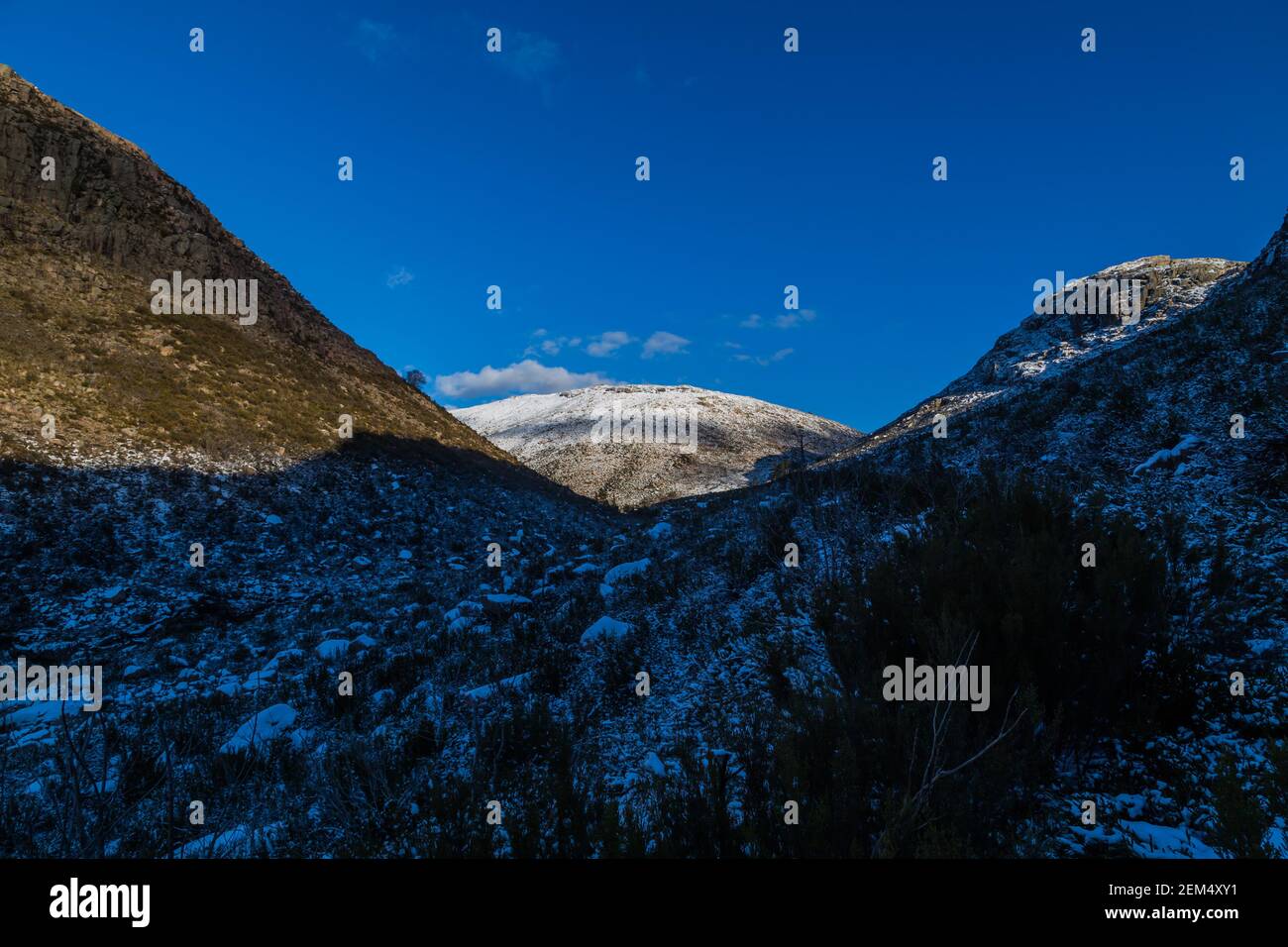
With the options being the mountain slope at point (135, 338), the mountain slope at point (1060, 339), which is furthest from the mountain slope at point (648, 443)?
the mountain slope at point (135, 338)

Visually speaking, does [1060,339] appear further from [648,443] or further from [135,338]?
[135,338]

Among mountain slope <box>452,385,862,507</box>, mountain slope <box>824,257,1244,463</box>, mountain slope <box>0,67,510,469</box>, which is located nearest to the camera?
mountain slope <box>0,67,510,469</box>

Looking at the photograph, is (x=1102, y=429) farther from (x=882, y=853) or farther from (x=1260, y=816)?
(x=882, y=853)

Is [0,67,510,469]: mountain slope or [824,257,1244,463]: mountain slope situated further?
[824,257,1244,463]: mountain slope

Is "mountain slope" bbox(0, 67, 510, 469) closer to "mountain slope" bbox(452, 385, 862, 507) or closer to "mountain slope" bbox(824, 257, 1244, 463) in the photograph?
"mountain slope" bbox(452, 385, 862, 507)

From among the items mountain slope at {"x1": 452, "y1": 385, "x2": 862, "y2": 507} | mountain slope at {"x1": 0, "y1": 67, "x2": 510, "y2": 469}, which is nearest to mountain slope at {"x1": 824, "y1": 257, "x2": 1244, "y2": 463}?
mountain slope at {"x1": 452, "y1": 385, "x2": 862, "y2": 507}

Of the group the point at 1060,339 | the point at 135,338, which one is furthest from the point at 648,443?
the point at 135,338

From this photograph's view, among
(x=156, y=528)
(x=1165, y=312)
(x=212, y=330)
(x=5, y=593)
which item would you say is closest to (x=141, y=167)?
(x=212, y=330)
